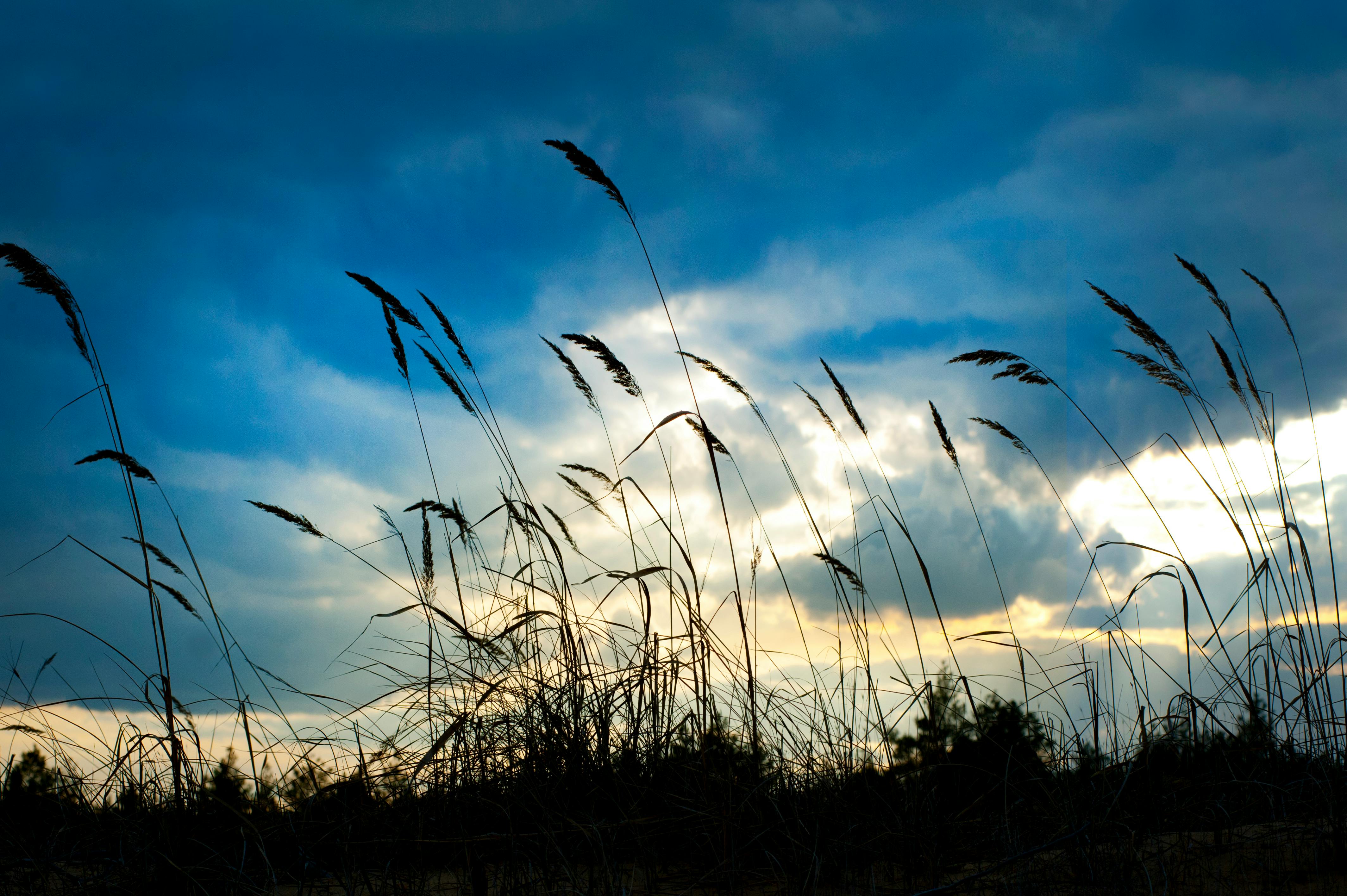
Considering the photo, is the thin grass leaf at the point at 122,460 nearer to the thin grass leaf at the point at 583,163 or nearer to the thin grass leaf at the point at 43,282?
the thin grass leaf at the point at 43,282

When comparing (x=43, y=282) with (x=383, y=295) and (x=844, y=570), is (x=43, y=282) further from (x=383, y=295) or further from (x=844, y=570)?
(x=844, y=570)

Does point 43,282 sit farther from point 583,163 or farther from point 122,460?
point 583,163

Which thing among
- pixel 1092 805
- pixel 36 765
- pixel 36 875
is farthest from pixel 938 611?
pixel 36 765

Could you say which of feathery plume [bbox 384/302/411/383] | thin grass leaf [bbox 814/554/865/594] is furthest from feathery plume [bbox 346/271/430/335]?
thin grass leaf [bbox 814/554/865/594]

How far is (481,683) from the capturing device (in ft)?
8.41

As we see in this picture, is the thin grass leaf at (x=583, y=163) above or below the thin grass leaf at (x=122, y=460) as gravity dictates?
above

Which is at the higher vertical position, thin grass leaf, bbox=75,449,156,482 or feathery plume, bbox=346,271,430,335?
feathery plume, bbox=346,271,430,335

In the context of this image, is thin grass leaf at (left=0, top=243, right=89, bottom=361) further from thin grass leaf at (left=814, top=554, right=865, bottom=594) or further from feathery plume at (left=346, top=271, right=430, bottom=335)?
thin grass leaf at (left=814, top=554, right=865, bottom=594)

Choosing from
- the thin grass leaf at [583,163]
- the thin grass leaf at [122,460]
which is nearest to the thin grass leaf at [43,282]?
the thin grass leaf at [122,460]

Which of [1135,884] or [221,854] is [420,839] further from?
[1135,884]

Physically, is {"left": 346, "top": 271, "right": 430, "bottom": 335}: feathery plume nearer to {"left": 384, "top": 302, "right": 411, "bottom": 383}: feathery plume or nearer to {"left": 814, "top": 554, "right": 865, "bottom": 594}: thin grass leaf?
{"left": 384, "top": 302, "right": 411, "bottom": 383}: feathery plume

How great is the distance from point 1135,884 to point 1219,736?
1114 millimetres

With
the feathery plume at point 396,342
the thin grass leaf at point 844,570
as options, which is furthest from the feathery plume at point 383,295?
the thin grass leaf at point 844,570

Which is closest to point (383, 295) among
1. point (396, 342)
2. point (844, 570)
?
point (396, 342)
